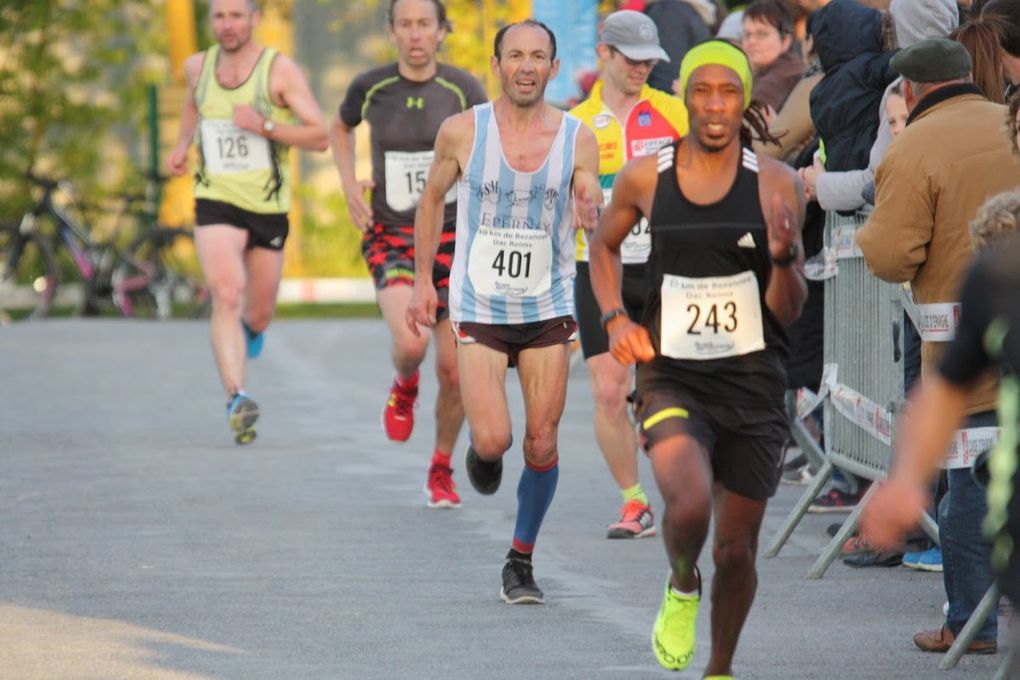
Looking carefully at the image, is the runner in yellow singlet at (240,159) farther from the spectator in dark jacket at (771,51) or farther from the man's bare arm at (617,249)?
the man's bare arm at (617,249)

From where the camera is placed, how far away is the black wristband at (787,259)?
656cm

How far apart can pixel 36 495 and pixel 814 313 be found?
12.4 ft

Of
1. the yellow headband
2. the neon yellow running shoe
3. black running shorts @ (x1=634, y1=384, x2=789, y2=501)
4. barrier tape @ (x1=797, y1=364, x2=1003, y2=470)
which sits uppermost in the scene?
the yellow headband

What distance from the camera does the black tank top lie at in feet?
22.1

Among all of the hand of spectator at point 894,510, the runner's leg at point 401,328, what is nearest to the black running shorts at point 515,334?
the runner's leg at point 401,328

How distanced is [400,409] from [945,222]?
14.9 feet

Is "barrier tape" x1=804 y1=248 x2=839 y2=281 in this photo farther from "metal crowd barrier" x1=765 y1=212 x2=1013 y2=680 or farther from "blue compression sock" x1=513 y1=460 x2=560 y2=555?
"blue compression sock" x1=513 y1=460 x2=560 y2=555

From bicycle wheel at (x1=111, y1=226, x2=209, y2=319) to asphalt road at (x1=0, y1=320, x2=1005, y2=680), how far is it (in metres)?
9.49

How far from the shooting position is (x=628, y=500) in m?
10.1

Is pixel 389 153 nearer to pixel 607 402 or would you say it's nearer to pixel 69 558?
pixel 607 402

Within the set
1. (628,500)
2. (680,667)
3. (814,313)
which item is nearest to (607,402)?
(628,500)

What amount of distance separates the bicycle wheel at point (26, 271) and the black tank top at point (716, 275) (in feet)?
57.1

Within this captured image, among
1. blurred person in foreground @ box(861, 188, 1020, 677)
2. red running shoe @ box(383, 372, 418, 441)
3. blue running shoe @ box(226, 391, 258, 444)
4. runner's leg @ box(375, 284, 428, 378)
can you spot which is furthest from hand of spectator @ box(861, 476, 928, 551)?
blue running shoe @ box(226, 391, 258, 444)

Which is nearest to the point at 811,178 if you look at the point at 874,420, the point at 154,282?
the point at 874,420
